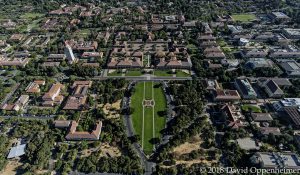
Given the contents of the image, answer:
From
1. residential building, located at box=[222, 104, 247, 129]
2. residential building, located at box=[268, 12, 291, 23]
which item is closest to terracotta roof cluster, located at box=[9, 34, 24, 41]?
residential building, located at box=[222, 104, 247, 129]

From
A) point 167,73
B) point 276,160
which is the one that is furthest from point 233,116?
point 167,73

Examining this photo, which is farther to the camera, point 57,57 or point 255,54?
point 57,57

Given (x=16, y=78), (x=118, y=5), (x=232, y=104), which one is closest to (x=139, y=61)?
(x=232, y=104)

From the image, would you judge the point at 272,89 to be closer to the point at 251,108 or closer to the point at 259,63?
the point at 251,108

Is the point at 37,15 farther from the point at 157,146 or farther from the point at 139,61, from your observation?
the point at 157,146

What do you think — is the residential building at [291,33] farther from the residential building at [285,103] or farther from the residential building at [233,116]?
the residential building at [233,116]

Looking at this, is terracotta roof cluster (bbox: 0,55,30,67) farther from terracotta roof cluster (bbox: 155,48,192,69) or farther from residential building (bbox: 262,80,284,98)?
residential building (bbox: 262,80,284,98)
